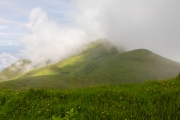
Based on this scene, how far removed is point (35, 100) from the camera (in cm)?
1148

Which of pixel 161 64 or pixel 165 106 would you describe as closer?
pixel 165 106

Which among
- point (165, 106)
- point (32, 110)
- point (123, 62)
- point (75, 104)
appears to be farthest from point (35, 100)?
point (123, 62)

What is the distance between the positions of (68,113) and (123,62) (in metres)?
179

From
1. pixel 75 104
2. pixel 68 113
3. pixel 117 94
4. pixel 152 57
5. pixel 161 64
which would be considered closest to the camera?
pixel 68 113

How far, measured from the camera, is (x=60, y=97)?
1176 cm

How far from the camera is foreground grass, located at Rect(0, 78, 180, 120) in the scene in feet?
30.4

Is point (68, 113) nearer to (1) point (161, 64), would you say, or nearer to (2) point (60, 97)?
(2) point (60, 97)

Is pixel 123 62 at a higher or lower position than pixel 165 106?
higher

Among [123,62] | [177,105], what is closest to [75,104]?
[177,105]

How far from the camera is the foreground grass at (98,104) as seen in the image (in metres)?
9.27

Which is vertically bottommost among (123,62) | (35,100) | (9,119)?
(9,119)

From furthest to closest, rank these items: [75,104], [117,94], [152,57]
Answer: [152,57], [117,94], [75,104]

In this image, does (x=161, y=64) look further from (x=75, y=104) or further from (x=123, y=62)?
(x=75, y=104)

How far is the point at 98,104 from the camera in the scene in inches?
416
